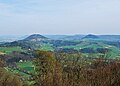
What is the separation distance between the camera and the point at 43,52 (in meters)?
37.0

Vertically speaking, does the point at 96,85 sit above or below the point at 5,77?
above

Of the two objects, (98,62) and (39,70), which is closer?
(98,62)

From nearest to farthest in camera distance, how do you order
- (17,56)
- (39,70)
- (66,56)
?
1. (66,56)
2. (39,70)
3. (17,56)

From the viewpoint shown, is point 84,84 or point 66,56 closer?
point 84,84

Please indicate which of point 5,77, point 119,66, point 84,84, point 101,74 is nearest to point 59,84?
point 84,84

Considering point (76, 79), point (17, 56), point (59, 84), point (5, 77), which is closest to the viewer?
point (59, 84)

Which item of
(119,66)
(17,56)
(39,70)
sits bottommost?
(17,56)

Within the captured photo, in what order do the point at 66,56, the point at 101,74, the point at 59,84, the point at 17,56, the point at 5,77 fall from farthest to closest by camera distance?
the point at 17,56 → the point at 5,77 → the point at 66,56 → the point at 101,74 → the point at 59,84

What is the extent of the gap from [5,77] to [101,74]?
72.6ft

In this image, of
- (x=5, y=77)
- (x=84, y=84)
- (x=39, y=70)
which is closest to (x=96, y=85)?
(x=84, y=84)

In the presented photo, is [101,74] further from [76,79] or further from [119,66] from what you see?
[119,66]

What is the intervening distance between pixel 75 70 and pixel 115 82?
3715mm

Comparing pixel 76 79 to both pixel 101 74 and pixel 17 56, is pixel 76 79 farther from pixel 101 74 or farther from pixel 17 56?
pixel 17 56

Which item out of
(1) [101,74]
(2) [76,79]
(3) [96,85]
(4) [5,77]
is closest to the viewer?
(3) [96,85]
